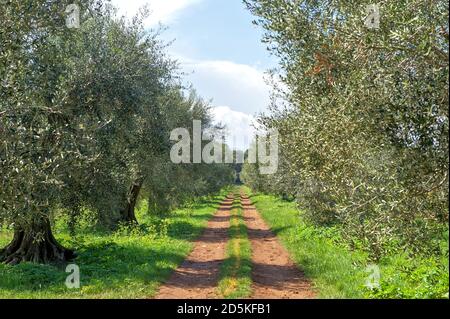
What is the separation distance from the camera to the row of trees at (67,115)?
14.4m

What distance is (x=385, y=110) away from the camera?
35.3ft

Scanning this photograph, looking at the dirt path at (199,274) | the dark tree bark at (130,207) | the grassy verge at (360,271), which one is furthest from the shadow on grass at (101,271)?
the dark tree bark at (130,207)

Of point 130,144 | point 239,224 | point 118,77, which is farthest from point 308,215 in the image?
point 118,77

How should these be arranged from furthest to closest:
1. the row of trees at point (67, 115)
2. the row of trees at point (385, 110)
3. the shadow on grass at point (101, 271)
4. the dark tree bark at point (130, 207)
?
the dark tree bark at point (130, 207)
the shadow on grass at point (101, 271)
the row of trees at point (67, 115)
the row of trees at point (385, 110)

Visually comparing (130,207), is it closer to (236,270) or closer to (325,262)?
(236,270)

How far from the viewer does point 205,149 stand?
173 feet

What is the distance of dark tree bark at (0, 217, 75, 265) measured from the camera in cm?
2016


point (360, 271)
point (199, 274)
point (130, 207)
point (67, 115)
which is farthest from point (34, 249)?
point (130, 207)

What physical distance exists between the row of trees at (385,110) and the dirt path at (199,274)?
5321 millimetres

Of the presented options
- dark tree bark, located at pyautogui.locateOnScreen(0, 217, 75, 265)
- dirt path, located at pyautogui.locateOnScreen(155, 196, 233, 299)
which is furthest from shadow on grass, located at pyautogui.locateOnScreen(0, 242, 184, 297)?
dark tree bark, located at pyautogui.locateOnScreen(0, 217, 75, 265)

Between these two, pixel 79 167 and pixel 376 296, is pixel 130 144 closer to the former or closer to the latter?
pixel 79 167

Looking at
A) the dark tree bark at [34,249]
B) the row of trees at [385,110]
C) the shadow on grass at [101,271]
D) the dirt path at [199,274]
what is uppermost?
the row of trees at [385,110]

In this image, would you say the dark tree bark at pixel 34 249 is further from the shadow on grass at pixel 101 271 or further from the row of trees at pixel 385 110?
the row of trees at pixel 385 110

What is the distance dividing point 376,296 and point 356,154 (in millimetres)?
3729
